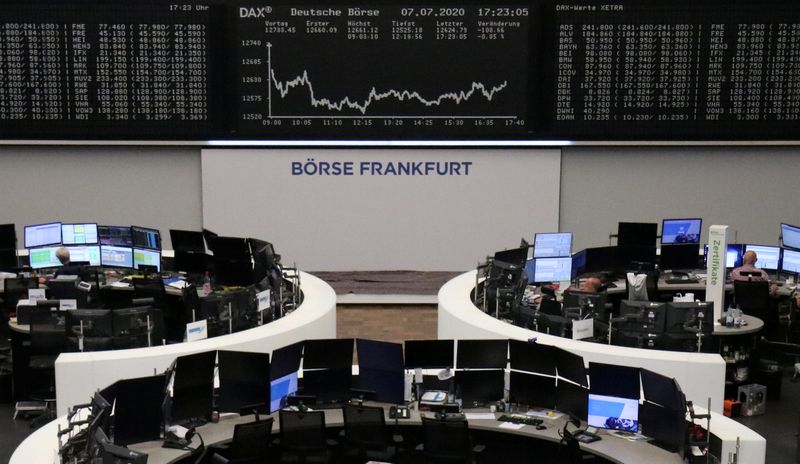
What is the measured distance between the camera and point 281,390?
8.00m

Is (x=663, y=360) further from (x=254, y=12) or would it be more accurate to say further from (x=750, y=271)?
(x=254, y=12)

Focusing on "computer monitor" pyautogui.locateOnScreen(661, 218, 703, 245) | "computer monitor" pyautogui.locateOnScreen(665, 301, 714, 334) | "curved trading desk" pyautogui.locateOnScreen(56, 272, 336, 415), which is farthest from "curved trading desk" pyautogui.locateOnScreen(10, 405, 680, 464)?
"computer monitor" pyautogui.locateOnScreen(661, 218, 703, 245)

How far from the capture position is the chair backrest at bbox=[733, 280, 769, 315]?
11.3 m

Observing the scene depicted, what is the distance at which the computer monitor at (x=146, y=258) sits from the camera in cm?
1191

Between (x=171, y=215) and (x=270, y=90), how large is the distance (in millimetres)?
2058

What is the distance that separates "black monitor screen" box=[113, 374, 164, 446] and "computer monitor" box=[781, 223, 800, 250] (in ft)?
25.8

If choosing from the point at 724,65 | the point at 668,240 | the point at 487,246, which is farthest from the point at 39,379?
the point at 724,65

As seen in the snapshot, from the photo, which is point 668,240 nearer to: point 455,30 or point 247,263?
point 455,30

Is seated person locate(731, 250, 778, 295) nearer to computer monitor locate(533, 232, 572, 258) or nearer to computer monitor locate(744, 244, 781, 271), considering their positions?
computer monitor locate(744, 244, 781, 271)

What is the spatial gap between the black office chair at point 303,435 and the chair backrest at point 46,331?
299 cm

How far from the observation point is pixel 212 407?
25.6ft

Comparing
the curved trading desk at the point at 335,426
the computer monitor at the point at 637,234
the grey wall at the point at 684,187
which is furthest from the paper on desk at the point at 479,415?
the grey wall at the point at 684,187

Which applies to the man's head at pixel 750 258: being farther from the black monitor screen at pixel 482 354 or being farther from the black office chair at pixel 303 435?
the black office chair at pixel 303 435

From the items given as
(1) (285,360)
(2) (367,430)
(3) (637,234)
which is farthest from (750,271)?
(1) (285,360)
